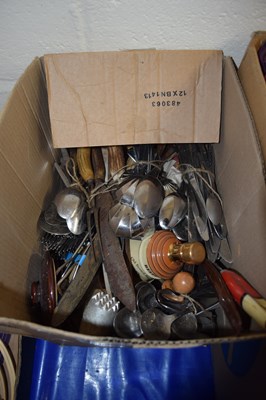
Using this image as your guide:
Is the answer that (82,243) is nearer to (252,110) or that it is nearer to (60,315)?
(60,315)

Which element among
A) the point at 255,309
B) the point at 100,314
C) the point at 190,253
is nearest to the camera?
the point at 255,309

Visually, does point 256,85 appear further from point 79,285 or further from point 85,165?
point 79,285

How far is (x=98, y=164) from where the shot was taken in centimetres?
74

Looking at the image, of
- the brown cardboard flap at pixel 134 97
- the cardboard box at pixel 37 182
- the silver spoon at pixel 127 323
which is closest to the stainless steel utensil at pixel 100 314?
the silver spoon at pixel 127 323

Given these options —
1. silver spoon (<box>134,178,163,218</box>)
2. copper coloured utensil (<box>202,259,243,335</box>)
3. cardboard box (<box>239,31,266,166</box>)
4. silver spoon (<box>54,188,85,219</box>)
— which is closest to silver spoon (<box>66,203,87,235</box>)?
silver spoon (<box>54,188,85,219</box>)

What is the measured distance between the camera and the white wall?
56 centimetres

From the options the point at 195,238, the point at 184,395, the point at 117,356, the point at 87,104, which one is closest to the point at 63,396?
the point at 117,356

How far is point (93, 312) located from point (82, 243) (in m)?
0.16

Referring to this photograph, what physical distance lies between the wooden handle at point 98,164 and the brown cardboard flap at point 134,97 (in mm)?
77

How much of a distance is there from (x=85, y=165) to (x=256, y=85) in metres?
0.41

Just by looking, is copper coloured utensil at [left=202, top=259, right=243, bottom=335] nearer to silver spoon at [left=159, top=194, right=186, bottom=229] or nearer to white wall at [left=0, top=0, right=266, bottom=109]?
silver spoon at [left=159, top=194, right=186, bottom=229]

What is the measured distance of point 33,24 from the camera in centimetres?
59

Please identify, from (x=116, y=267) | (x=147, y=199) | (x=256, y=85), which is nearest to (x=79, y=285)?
(x=116, y=267)

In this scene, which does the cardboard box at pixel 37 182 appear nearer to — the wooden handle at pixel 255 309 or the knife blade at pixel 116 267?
the wooden handle at pixel 255 309
